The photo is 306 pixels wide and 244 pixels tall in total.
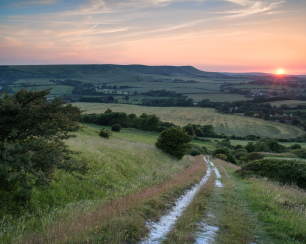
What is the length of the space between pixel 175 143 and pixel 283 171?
16569 millimetres

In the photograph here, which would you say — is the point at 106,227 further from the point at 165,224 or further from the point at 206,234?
the point at 206,234

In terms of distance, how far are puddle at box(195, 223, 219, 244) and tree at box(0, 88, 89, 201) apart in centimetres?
477

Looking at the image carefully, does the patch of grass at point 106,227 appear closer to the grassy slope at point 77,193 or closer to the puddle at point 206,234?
the grassy slope at point 77,193

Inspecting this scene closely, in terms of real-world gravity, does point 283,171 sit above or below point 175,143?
above

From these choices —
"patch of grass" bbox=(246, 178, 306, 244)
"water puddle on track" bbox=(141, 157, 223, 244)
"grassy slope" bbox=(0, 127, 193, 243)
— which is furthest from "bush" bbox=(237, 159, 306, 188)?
"water puddle on track" bbox=(141, 157, 223, 244)

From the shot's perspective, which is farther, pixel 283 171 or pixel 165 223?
pixel 283 171

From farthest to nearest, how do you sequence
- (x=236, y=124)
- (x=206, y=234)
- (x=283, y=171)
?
(x=236, y=124)
(x=283, y=171)
(x=206, y=234)

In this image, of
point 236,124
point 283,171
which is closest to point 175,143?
point 283,171

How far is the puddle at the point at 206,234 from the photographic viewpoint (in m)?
5.47

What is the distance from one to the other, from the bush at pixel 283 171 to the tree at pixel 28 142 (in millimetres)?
15935

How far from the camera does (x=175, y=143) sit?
102ft

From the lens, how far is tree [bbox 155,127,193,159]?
3070 centimetres

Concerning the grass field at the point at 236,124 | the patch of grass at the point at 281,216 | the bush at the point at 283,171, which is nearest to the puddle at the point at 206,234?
the patch of grass at the point at 281,216

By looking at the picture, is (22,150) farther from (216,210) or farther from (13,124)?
(216,210)
